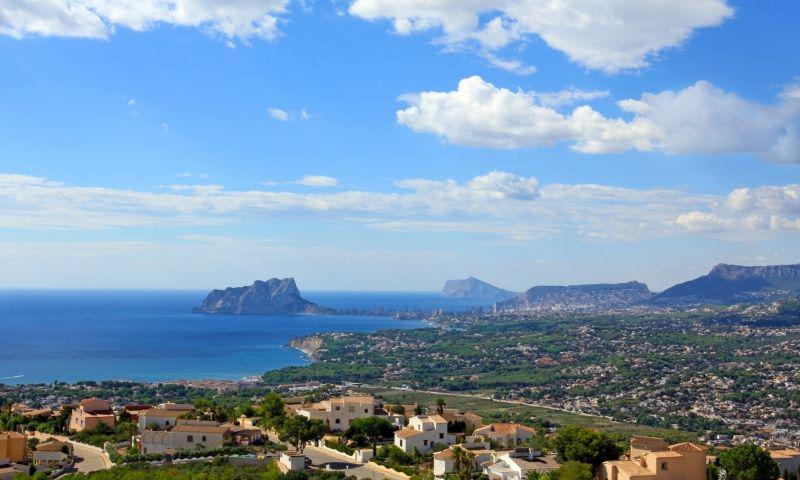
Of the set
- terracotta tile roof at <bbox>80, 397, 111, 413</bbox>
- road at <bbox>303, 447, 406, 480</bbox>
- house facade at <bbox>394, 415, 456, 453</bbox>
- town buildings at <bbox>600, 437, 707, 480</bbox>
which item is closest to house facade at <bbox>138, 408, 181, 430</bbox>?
terracotta tile roof at <bbox>80, 397, 111, 413</bbox>

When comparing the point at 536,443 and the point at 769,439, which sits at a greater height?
the point at 536,443

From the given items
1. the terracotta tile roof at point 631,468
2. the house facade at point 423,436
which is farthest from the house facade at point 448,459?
the terracotta tile roof at point 631,468

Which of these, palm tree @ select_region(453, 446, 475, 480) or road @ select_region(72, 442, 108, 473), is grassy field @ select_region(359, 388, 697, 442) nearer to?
palm tree @ select_region(453, 446, 475, 480)

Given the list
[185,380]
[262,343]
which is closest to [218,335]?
[262,343]

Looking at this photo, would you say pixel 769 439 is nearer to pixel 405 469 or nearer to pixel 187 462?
pixel 405 469

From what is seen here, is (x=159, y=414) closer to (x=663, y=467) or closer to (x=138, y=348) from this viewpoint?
(x=663, y=467)
